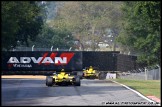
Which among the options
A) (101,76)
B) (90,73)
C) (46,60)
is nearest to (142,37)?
(101,76)

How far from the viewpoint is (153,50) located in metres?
68.2

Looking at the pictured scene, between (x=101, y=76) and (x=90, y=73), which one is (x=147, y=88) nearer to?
(x=90, y=73)

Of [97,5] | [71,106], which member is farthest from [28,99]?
[97,5]

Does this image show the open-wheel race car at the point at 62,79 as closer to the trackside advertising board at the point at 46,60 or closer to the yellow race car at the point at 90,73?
the yellow race car at the point at 90,73

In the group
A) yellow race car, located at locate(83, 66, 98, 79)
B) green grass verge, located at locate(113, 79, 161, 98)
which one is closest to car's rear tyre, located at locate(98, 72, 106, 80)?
yellow race car, located at locate(83, 66, 98, 79)

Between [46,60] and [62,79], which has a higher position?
[46,60]

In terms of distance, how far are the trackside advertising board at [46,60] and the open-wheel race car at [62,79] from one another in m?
26.8

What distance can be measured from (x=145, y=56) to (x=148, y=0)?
29150mm

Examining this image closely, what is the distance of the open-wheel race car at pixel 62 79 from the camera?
131 feet

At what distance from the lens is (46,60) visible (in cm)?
6788

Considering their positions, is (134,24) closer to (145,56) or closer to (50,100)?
(145,56)

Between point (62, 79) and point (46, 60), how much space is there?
2775 centimetres

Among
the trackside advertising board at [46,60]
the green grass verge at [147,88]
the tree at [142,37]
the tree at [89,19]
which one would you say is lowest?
the green grass verge at [147,88]

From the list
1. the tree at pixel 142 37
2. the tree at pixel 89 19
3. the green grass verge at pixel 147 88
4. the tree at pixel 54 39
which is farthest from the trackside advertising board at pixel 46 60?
the tree at pixel 89 19
